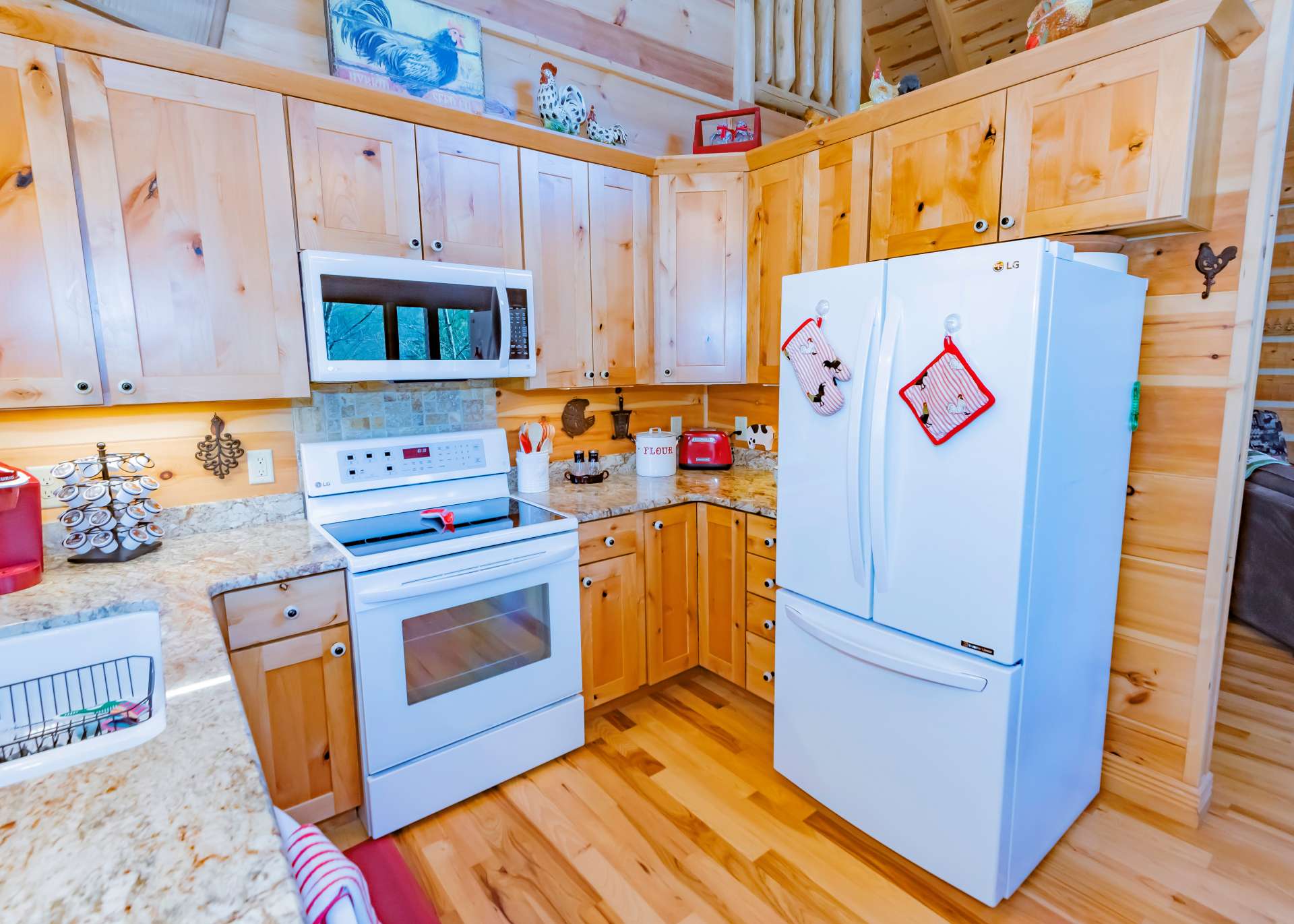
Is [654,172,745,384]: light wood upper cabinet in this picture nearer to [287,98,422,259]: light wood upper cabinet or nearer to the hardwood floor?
[287,98,422,259]: light wood upper cabinet

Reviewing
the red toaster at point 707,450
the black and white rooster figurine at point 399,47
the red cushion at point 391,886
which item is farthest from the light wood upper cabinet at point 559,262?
the red cushion at point 391,886

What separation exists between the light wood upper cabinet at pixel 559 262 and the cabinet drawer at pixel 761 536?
0.89 metres

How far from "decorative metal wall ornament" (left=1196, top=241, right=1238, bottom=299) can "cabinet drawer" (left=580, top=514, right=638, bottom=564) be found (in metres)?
1.85

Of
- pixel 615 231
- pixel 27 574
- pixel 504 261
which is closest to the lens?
pixel 27 574

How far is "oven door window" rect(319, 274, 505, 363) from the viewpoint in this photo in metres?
1.93

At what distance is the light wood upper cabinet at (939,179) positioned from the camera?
6.20 ft

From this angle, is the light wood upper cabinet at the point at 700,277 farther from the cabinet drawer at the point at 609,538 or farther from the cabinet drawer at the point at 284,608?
the cabinet drawer at the point at 284,608

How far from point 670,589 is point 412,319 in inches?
54.8

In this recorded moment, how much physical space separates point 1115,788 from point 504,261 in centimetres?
270

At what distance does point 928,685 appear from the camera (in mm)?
1618

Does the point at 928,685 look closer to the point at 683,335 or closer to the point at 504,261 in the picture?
the point at 683,335

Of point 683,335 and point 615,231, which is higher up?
point 615,231

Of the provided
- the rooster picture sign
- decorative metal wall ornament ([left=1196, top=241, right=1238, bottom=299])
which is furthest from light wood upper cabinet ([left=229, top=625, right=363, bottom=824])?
decorative metal wall ornament ([left=1196, top=241, right=1238, bottom=299])

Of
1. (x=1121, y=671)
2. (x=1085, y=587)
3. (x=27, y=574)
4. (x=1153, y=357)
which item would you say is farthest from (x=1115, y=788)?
(x=27, y=574)
